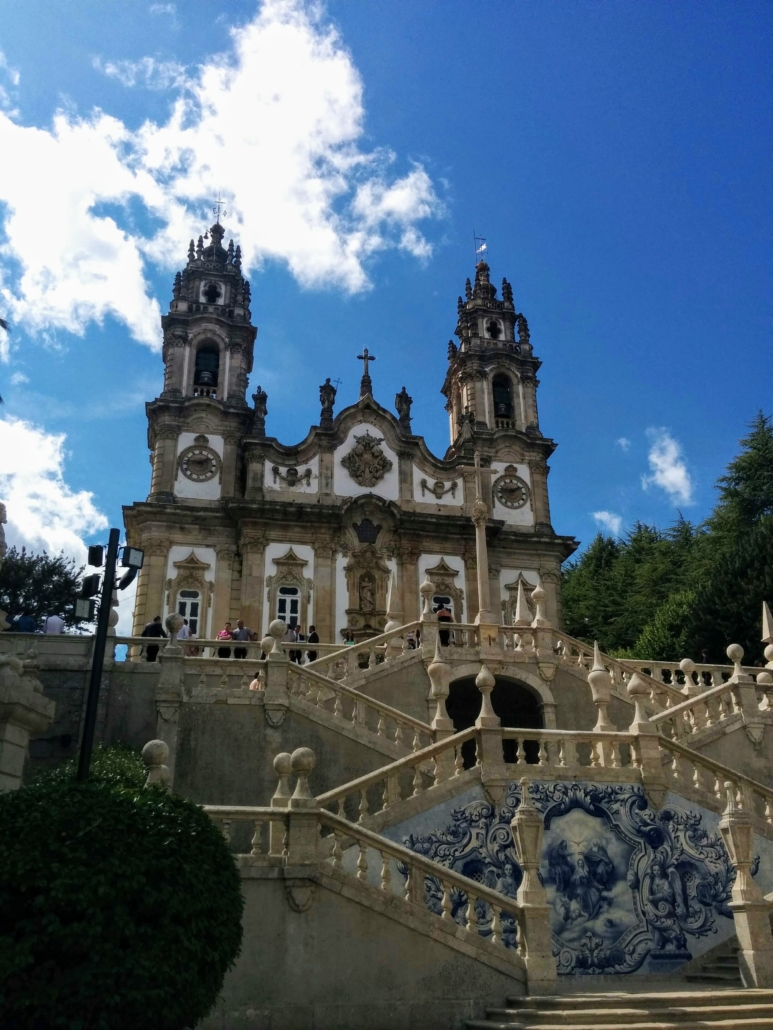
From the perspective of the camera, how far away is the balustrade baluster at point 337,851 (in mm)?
10852

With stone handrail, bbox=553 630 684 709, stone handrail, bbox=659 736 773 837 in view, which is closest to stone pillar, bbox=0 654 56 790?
stone handrail, bbox=659 736 773 837

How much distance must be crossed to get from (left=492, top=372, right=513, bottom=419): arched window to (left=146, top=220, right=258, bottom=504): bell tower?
1042 cm

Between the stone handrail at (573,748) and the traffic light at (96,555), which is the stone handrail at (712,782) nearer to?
the stone handrail at (573,748)

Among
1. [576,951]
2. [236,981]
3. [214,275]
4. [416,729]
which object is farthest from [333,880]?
[214,275]

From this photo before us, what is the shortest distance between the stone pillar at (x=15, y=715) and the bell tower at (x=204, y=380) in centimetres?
2374

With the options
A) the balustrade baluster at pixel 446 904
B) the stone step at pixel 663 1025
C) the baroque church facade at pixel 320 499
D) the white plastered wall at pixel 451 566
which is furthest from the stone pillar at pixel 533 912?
the white plastered wall at pixel 451 566

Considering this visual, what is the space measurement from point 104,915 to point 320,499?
2710cm

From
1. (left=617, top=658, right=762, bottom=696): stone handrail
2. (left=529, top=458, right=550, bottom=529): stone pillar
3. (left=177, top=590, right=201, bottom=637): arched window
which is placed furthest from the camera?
(left=529, top=458, right=550, bottom=529): stone pillar

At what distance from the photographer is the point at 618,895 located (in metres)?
13.1

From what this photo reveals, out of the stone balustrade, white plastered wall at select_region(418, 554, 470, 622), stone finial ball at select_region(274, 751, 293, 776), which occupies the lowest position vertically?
stone finial ball at select_region(274, 751, 293, 776)

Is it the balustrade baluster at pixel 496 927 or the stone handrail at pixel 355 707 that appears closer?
the balustrade baluster at pixel 496 927

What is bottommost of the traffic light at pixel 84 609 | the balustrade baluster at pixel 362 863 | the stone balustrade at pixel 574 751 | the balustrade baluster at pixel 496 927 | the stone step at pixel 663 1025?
the stone step at pixel 663 1025

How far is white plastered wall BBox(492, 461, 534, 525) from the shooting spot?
35625 millimetres

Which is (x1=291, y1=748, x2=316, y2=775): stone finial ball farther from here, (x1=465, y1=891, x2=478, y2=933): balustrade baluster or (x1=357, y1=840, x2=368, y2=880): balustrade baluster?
(x1=465, y1=891, x2=478, y2=933): balustrade baluster
